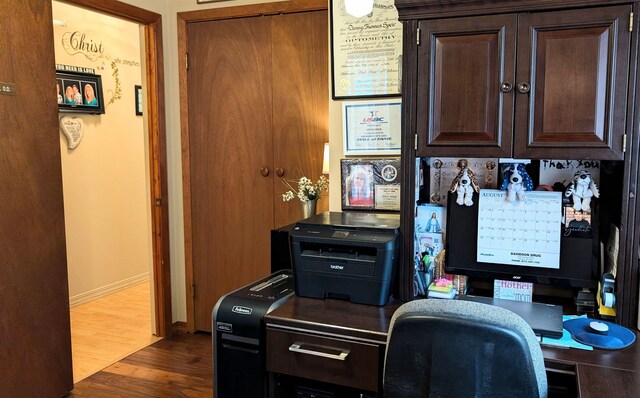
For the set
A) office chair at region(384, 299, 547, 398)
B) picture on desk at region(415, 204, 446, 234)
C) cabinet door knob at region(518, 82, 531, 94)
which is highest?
cabinet door knob at region(518, 82, 531, 94)

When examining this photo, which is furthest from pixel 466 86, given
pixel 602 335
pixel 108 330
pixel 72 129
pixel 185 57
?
pixel 72 129

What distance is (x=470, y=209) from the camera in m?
2.18

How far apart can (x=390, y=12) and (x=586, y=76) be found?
3.06 feet

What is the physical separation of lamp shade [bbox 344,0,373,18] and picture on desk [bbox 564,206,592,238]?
3.87ft

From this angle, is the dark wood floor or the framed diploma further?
the dark wood floor

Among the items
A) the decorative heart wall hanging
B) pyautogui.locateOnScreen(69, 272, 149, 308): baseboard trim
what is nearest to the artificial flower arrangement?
the decorative heart wall hanging

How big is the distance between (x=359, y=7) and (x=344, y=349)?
1467 millimetres

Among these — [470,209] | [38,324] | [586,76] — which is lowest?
[38,324]

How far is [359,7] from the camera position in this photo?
245 centimetres

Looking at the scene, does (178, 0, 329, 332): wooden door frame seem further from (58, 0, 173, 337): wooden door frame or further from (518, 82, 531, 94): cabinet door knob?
(518, 82, 531, 94): cabinet door knob

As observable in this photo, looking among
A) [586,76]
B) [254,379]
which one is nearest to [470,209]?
[586,76]

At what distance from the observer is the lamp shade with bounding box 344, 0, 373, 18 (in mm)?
2439

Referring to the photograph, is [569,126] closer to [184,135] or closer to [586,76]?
[586,76]

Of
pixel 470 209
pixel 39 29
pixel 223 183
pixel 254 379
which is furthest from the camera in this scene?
pixel 223 183
